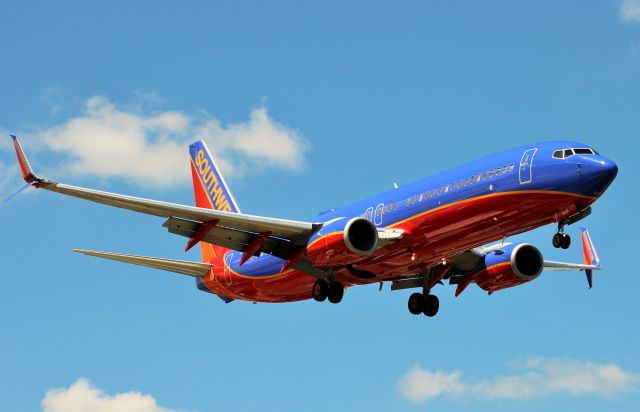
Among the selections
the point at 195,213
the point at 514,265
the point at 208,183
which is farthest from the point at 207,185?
the point at 514,265

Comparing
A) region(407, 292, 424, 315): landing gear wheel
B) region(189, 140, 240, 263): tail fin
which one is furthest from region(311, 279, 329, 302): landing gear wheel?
region(189, 140, 240, 263): tail fin

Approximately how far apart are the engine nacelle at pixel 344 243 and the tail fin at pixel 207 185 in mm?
11888

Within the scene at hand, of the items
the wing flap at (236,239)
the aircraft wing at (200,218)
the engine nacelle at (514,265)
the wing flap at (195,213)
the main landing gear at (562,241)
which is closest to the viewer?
the main landing gear at (562,241)

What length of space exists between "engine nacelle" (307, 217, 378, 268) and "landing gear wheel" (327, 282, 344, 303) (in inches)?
95.3

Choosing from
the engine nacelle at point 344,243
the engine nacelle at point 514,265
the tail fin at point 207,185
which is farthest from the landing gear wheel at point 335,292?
the tail fin at point 207,185

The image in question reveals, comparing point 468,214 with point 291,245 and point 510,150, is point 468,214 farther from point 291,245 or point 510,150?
point 291,245

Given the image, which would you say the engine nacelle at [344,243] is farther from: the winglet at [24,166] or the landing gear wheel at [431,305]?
the winglet at [24,166]

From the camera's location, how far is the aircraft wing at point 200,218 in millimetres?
33125

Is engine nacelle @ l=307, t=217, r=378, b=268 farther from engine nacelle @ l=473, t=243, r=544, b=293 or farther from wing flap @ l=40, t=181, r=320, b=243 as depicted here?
engine nacelle @ l=473, t=243, r=544, b=293

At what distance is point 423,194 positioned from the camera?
116 ft

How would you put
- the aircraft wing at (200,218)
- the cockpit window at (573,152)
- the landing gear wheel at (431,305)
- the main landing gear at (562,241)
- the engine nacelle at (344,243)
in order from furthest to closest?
1. the landing gear wheel at (431,305)
2. the engine nacelle at (344,243)
3. the aircraft wing at (200,218)
4. the main landing gear at (562,241)
5. the cockpit window at (573,152)

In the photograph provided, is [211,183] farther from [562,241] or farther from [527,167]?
[562,241]

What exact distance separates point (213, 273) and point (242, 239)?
19.7 ft

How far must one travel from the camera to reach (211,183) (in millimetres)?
50062
